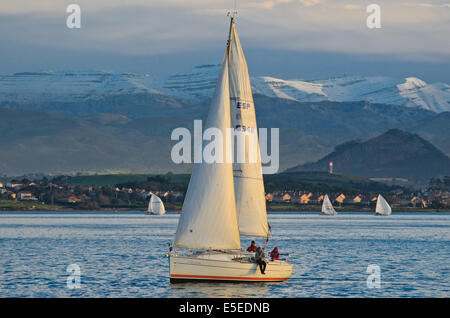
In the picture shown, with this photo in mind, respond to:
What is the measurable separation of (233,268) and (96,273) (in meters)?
19.8

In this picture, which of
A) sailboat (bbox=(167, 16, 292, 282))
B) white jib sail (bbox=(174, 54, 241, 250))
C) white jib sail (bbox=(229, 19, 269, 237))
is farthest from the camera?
white jib sail (bbox=(174, 54, 241, 250))

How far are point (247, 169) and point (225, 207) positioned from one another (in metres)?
3.08

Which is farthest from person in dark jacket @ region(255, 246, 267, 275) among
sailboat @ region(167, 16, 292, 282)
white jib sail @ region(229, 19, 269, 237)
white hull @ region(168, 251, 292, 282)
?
white jib sail @ region(229, 19, 269, 237)

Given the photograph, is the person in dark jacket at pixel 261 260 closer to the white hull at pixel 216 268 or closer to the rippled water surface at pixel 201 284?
the white hull at pixel 216 268

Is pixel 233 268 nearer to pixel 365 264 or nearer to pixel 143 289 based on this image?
pixel 143 289

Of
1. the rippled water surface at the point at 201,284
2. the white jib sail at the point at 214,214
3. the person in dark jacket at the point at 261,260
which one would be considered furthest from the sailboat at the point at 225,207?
the rippled water surface at the point at 201,284

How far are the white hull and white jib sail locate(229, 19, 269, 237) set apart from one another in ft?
6.98

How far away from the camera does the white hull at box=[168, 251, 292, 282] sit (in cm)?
5819

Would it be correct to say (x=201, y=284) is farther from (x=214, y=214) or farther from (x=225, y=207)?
(x=225, y=207)

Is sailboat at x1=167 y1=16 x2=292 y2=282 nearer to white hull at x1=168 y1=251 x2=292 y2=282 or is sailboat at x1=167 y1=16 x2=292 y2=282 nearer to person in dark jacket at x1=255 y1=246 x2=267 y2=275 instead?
white hull at x1=168 y1=251 x2=292 y2=282

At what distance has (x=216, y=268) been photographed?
58094 mm

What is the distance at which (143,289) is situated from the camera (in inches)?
2437

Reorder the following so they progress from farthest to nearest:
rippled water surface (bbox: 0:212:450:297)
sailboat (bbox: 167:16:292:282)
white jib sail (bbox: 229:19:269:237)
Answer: rippled water surface (bbox: 0:212:450:297), white jib sail (bbox: 229:19:269:237), sailboat (bbox: 167:16:292:282)
